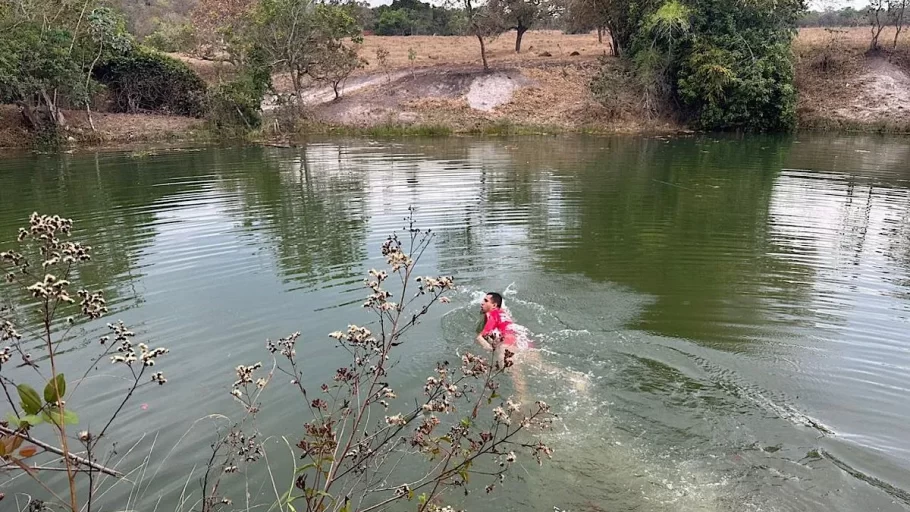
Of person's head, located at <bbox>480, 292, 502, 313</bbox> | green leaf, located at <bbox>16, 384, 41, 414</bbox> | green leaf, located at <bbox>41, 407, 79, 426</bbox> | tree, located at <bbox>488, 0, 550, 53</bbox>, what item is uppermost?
tree, located at <bbox>488, 0, 550, 53</bbox>

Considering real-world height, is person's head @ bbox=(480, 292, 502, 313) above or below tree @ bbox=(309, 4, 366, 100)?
below

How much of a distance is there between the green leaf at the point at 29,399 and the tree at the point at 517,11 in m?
38.6

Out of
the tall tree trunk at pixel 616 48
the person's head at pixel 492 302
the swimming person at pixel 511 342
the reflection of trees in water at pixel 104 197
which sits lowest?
the swimming person at pixel 511 342

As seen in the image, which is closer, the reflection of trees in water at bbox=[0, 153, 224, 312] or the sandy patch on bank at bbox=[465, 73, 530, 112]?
the reflection of trees in water at bbox=[0, 153, 224, 312]

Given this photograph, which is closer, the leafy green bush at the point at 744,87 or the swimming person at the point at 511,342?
the swimming person at the point at 511,342

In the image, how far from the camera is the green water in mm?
5559

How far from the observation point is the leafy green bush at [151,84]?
33.6 metres

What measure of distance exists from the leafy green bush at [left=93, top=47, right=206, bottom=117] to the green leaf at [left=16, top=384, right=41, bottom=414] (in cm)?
3617

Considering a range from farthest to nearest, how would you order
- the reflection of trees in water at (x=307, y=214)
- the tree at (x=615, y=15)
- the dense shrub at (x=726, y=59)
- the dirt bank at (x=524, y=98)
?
the tree at (x=615, y=15), the dirt bank at (x=524, y=98), the dense shrub at (x=726, y=59), the reflection of trees in water at (x=307, y=214)

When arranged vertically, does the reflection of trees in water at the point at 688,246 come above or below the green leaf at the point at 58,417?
below

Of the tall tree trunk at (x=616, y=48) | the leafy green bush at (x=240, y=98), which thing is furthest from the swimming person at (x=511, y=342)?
the tall tree trunk at (x=616, y=48)

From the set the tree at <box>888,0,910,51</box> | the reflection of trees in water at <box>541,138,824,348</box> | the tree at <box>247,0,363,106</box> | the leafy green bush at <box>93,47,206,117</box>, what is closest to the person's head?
the reflection of trees in water at <box>541,138,824,348</box>

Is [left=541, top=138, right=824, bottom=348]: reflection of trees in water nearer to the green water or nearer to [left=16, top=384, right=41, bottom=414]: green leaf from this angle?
the green water

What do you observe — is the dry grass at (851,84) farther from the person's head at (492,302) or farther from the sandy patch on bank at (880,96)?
the person's head at (492,302)
